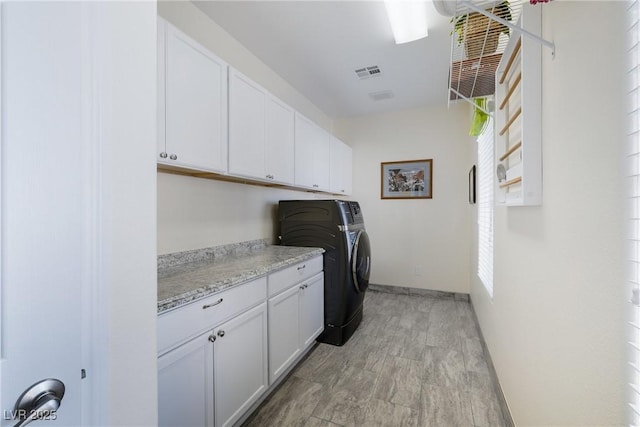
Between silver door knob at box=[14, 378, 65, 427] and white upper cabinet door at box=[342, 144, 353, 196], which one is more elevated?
white upper cabinet door at box=[342, 144, 353, 196]

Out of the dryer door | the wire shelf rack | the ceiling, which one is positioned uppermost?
the ceiling

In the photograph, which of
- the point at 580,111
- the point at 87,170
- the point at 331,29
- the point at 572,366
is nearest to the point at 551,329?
the point at 572,366

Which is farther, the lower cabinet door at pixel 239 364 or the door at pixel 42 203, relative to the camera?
the lower cabinet door at pixel 239 364

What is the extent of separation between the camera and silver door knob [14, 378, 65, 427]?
500mm

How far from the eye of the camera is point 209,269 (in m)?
1.68

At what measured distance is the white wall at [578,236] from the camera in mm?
655

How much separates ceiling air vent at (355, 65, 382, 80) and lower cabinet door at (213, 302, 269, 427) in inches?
95.5

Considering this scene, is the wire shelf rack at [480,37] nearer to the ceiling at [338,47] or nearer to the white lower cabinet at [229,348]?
the ceiling at [338,47]

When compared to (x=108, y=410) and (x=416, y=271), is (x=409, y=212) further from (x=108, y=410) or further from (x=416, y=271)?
(x=108, y=410)

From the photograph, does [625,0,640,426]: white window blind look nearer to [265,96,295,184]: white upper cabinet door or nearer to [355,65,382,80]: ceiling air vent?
[265,96,295,184]: white upper cabinet door

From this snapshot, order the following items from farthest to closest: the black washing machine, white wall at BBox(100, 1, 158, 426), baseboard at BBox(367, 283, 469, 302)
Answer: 1. baseboard at BBox(367, 283, 469, 302)
2. the black washing machine
3. white wall at BBox(100, 1, 158, 426)

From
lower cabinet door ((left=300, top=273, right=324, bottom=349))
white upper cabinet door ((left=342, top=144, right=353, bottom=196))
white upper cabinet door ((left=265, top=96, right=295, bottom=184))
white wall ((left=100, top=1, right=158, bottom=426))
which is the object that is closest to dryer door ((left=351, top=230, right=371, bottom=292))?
lower cabinet door ((left=300, top=273, right=324, bottom=349))

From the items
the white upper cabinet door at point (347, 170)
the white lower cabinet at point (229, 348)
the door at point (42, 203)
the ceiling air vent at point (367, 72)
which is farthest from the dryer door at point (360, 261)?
the door at point (42, 203)

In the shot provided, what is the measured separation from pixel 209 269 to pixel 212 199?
0.67 m
